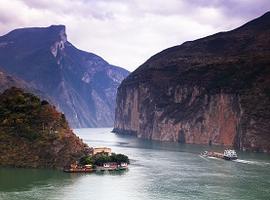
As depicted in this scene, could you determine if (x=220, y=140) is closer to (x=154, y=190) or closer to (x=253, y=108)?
(x=253, y=108)

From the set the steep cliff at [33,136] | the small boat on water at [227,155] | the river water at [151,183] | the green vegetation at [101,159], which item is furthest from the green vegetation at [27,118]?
the small boat on water at [227,155]

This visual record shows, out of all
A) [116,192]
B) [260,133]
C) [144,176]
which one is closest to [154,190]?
[116,192]

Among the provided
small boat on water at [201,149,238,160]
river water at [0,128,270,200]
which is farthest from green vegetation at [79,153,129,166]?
small boat on water at [201,149,238,160]

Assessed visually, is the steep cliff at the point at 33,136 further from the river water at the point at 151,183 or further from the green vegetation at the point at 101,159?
the river water at the point at 151,183

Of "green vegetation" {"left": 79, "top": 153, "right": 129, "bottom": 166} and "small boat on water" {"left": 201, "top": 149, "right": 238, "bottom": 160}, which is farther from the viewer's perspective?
"small boat on water" {"left": 201, "top": 149, "right": 238, "bottom": 160}

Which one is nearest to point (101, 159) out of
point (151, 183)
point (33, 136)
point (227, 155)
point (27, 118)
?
point (33, 136)

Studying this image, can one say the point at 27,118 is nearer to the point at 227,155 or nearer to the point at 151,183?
the point at 151,183

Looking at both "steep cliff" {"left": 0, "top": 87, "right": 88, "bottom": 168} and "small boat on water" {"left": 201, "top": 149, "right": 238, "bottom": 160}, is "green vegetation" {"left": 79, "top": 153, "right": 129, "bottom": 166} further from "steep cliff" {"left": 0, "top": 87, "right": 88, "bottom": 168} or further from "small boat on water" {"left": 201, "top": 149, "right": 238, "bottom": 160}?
"small boat on water" {"left": 201, "top": 149, "right": 238, "bottom": 160}
